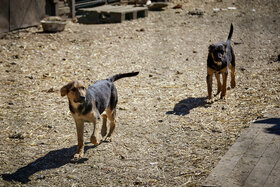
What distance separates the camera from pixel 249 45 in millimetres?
11844

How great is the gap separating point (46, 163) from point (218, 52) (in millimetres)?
3855

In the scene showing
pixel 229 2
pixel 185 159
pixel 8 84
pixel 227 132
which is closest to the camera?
pixel 185 159

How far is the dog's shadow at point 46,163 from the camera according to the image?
17.1 ft

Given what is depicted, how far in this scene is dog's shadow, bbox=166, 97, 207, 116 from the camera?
7.59 m

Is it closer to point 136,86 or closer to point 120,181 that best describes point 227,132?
point 120,181

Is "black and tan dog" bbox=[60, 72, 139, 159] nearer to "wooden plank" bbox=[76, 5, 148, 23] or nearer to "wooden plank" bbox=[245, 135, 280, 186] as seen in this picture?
"wooden plank" bbox=[245, 135, 280, 186]

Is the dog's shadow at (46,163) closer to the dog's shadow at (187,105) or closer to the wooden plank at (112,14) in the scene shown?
the dog's shadow at (187,105)

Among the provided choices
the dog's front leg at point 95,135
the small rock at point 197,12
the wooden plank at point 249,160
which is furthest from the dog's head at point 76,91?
the small rock at point 197,12

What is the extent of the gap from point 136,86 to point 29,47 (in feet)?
13.2

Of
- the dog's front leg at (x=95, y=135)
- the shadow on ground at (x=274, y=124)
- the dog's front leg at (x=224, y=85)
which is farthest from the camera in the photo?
the dog's front leg at (x=224, y=85)

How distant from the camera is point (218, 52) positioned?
25.4 ft

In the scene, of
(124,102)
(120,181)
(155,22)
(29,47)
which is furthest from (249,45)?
(120,181)

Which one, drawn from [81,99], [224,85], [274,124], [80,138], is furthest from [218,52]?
[81,99]

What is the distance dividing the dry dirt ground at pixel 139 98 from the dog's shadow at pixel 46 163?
0.01m
